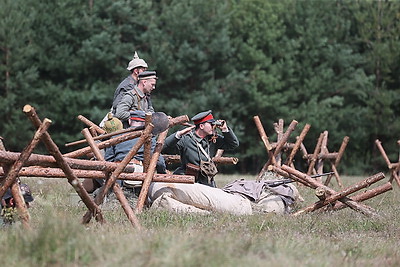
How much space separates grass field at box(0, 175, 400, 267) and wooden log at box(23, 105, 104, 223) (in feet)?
0.55

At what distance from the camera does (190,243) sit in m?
4.93

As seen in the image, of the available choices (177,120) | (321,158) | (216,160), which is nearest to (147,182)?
(177,120)

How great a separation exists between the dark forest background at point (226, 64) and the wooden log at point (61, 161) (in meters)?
19.7

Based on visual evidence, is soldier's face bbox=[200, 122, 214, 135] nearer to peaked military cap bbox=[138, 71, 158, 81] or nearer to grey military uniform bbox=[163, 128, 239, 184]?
grey military uniform bbox=[163, 128, 239, 184]

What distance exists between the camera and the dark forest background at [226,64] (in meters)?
26.9

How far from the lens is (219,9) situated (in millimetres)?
29531

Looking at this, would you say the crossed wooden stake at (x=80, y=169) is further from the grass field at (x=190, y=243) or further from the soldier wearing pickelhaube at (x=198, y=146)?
the soldier wearing pickelhaube at (x=198, y=146)

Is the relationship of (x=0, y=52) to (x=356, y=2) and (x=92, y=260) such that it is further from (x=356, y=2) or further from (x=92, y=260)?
(x=92, y=260)

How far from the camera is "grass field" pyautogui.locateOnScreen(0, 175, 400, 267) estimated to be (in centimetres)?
466

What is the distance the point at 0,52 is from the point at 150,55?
5500 millimetres

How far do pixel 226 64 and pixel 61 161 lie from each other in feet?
78.4

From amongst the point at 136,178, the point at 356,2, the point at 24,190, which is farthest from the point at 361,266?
the point at 356,2

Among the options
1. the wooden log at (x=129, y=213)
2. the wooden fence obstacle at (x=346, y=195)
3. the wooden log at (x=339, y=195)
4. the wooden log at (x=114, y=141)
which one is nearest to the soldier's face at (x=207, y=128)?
the wooden fence obstacle at (x=346, y=195)

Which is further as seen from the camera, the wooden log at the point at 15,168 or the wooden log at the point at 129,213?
the wooden log at the point at 129,213
